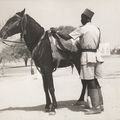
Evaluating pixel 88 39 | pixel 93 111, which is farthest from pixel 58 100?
pixel 88 39

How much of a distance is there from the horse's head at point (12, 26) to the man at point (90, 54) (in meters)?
0.35

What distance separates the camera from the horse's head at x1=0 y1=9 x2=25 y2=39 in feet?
11.4

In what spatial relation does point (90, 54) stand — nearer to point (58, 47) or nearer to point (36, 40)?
point (58, 47)

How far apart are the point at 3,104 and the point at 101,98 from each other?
881 mm

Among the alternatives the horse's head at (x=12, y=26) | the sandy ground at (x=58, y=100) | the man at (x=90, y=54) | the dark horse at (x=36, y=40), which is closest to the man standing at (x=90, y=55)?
the man at (x=90, y=54)

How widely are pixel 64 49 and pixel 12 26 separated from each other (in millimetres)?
460

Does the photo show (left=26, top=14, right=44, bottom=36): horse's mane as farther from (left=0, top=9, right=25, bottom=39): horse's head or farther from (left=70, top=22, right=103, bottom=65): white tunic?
(left=70, top=22, right=103, bottom=65): white tunic

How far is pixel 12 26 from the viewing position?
3523 mm

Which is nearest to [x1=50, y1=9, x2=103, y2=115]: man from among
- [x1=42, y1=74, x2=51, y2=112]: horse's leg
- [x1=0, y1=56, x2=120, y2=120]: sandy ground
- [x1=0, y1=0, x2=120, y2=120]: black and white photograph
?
[x1=0, y1=0, x2=120, y2=120]: black and white photograph

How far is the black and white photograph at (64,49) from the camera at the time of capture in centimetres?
342

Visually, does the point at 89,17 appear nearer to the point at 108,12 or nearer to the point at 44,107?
the point at 108,12

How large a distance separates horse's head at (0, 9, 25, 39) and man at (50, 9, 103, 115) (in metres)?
0.35

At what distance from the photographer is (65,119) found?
336cm

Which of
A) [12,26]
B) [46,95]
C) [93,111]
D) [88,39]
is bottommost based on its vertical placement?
Answer: [93,111]
